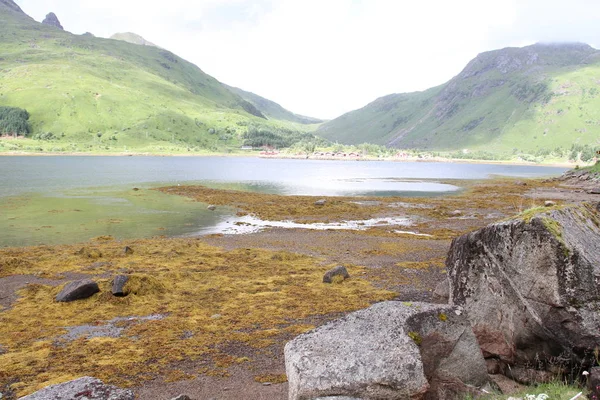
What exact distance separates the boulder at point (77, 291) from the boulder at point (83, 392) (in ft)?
34.2

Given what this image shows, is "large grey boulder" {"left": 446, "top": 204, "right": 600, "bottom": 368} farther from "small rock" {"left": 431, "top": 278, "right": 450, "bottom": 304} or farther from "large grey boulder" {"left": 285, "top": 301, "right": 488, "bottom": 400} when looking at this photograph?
"small rock" {"left": 431, "top": 278, "right": 450, "bottom": 304}

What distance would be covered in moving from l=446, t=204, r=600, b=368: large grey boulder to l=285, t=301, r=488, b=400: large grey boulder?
159 cm

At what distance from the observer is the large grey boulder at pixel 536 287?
8781 millimetres

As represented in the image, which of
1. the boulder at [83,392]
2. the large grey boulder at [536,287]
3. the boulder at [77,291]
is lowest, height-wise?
the boulder at [77,291]

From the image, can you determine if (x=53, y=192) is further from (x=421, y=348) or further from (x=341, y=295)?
(x=421, y=348)

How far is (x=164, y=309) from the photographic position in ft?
53.6

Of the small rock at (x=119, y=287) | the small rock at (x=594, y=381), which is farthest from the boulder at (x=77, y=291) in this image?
the small rock at (x=594, y=381)

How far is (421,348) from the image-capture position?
814cm

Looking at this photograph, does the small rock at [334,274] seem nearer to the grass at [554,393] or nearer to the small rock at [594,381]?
the grass at [554,393]

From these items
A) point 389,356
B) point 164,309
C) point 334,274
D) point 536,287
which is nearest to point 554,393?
point 389,356

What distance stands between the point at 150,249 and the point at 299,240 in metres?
10.4

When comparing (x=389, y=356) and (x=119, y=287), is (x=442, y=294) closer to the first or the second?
(x=389, y=356)

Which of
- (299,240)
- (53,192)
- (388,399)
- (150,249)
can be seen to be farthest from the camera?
(53,192)

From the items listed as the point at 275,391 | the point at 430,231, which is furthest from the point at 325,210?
the point at 275,391
